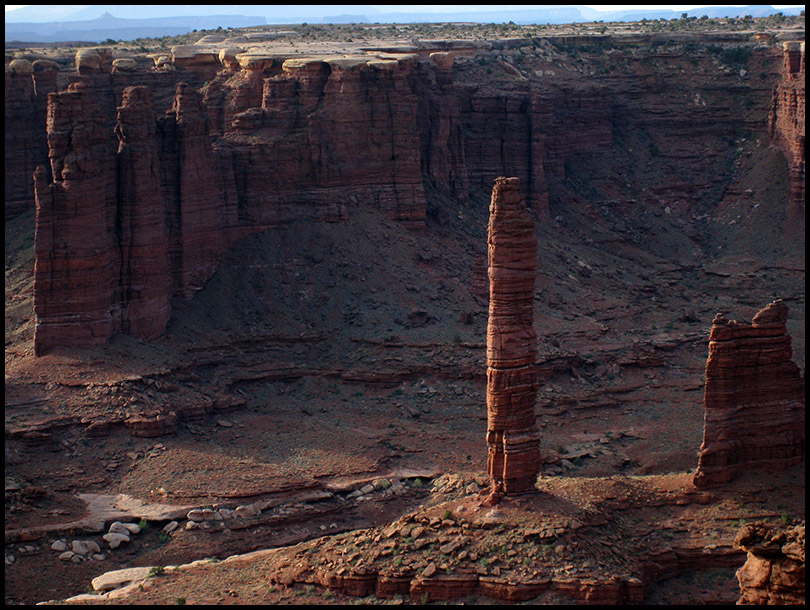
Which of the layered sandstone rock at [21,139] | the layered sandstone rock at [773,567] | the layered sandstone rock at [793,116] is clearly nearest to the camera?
the layered sandstone rock at [773,567]

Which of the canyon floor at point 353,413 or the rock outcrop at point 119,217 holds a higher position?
the rock outcrop at point 119,217

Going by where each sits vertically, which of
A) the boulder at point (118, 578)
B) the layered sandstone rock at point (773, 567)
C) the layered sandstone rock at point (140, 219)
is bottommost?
the boulder at point (118, 578)

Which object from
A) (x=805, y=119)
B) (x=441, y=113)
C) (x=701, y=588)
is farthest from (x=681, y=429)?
(x=805, y=119)

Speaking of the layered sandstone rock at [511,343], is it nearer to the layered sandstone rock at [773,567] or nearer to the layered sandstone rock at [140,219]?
the layered sandstone rock at [773,567]

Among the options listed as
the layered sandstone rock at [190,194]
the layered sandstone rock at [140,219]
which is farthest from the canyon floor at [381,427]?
the layered sandstone rock at [140,219]

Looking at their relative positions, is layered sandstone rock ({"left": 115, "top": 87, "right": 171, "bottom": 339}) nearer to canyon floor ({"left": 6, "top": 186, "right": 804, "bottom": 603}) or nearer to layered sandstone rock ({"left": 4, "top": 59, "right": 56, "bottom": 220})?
canyon floor ({"left": 6, "top": 186, "right": 804, "bottom": 603})

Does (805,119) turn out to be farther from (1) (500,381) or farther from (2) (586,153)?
(1) (500,381)

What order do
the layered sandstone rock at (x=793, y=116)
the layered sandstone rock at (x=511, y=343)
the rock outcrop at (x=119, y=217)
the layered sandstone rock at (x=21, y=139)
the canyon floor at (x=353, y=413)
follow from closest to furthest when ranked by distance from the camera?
the layered sandstone rock at (x=511, y=343) < the canyon floor at (x=353, y=413) < the rock outcrop at (x=119, y=217) < the layered sandstone rock at (x=21, y=139) < the layered sandstone rock at (x=793, y=116)
